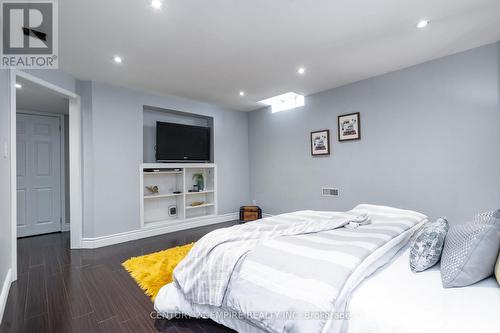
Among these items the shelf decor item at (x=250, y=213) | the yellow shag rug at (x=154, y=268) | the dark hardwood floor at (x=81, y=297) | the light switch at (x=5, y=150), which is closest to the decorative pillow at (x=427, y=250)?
the dark hardwood floor at (x=81, y=297)

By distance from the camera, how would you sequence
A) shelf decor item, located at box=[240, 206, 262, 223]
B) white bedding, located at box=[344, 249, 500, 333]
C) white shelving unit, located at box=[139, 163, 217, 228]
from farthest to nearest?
shelf decor item, located at box=[240, 206, 262, 223], white shelving unit, located at box=[139, 163, 217, 228], white bedding, located at box=[344, 249, 500, 333]

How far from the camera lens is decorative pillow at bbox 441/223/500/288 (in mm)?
1149

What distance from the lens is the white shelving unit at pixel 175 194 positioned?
4199 mm

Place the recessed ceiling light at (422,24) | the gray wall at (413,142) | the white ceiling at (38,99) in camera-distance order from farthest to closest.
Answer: the white ceiling at (38,99), the gray wall at (413,142), the recessed ceiling light at (422,24)

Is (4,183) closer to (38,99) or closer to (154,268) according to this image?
(154,268)

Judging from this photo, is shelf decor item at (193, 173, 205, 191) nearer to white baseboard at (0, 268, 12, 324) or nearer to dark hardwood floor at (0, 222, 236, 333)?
dark hardwood floor at (0, 222, 236, 333)

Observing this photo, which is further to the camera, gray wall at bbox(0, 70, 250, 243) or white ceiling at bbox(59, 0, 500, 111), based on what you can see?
gray wall at bbox(0, 70, 250, 243)

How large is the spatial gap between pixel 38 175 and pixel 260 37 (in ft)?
14.9

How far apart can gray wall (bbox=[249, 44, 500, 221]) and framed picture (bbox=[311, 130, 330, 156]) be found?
0.30 ft

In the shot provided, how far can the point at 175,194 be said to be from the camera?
173 inches

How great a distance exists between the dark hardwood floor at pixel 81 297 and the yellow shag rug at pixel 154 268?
7cm

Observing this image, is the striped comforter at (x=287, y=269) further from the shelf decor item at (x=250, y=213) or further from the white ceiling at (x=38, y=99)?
the white ceiling at (x=38, y=99)

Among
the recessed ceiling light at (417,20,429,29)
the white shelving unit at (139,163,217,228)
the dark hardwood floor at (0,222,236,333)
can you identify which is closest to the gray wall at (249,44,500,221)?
the recessed ceiling light at (417,20,429,29)

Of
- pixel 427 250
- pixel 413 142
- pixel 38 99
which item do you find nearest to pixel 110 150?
pixel 38 99
